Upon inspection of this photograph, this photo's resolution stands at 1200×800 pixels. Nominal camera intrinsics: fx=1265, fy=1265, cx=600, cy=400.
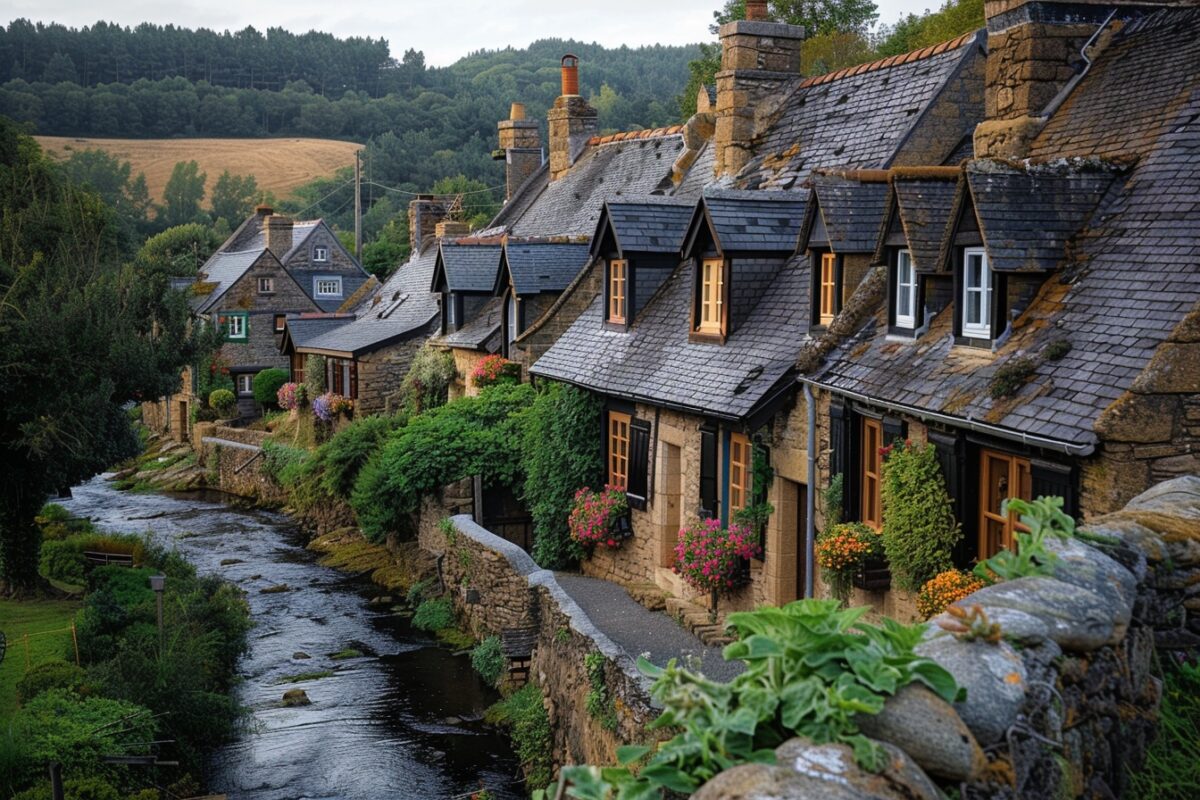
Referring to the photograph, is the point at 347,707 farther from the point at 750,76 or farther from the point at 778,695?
the point at 778,695

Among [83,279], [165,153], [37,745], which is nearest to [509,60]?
[165,153]

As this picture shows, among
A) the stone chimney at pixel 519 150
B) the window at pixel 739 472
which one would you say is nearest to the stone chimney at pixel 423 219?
the stone chimney at pixel 519 150

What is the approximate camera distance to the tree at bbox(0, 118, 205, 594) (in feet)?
65.7

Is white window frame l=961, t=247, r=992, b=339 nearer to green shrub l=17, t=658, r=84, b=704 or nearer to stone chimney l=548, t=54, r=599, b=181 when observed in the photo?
green shrub l=17, t=658, r=84, b=704

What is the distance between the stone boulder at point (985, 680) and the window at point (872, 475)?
831cm

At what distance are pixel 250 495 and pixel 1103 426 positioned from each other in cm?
3398

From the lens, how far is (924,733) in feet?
13.3

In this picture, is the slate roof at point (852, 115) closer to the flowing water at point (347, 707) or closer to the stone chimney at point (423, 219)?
the flowing water at point (347, 707)

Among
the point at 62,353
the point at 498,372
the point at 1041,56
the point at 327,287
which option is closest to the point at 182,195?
the point at 327,287

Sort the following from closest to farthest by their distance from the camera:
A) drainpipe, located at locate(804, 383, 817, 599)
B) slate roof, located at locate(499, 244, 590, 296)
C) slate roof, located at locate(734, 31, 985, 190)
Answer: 1. drainpipe, located at locate(804, 383, 817, 599)
2. slate roof, located at locate(734, 31, 985, 190)
3. slate roof, located at locate(499, 244, 590, 296)

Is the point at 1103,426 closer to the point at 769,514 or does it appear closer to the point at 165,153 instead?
the point at 769,514

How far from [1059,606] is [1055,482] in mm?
4848

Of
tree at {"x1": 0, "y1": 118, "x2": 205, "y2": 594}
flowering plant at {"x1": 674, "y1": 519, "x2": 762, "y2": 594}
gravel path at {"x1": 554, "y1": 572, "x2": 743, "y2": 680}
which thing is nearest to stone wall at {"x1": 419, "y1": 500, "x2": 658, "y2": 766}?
gravel path at {"x1": 554, "y1": 572, "x2": 743, "y2": 680}

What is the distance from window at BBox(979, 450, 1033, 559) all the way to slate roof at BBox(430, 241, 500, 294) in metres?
20.4
